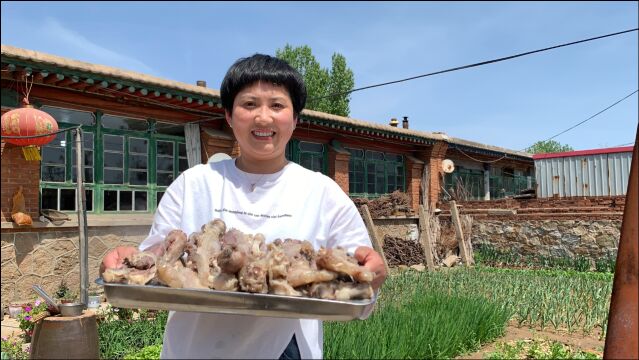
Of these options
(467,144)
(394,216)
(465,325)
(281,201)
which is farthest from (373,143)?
(281,201)

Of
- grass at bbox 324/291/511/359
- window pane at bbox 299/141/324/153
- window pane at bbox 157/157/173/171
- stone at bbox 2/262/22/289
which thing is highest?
window pane at bbox 299/141/324/153

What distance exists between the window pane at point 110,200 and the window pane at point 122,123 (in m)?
1.14

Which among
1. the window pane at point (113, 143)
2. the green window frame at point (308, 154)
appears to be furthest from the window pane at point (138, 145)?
the green window frame at point (308, 154)

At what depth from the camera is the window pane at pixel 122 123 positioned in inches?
335

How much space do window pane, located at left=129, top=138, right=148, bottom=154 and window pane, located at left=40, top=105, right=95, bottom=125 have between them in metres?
0.81

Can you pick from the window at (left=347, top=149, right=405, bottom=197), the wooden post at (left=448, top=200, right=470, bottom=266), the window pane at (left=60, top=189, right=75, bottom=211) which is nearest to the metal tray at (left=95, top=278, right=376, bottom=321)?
the window pane at (left=60, top=189, right=75, bottom=211)

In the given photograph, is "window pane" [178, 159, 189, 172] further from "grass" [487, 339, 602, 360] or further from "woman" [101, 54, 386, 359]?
"woman" [101, 54, 386, 359]

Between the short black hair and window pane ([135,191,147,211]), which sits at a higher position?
the short black hair

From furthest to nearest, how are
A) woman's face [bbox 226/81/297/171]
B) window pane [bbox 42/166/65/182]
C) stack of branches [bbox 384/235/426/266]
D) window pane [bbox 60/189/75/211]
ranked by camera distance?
stack of branches [bbox 384/235/426/266] → window pane [bbox 60/189/75/211] → window pane [bbox 42/166/65/182] → woman's face [bbox 226/81/297/171]

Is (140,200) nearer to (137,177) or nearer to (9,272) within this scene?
(137,177)

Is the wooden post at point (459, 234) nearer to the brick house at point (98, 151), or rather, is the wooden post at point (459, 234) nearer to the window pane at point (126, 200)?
the brick house at point (98, 151)

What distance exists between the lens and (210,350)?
160cm

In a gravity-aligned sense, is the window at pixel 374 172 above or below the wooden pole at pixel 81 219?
above

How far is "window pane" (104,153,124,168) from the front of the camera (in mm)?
8562
